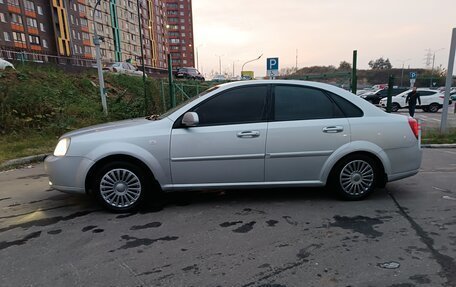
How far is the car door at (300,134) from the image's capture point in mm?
4270

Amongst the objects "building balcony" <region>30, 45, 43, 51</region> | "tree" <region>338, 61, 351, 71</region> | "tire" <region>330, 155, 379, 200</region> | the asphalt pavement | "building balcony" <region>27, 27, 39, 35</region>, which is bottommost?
the asphalt pavement

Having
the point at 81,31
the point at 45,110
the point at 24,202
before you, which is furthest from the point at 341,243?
the point at 81,31

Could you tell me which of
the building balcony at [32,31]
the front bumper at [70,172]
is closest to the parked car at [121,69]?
the front bumper at [70,172]

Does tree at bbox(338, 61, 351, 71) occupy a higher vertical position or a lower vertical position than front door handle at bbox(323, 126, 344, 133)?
higher

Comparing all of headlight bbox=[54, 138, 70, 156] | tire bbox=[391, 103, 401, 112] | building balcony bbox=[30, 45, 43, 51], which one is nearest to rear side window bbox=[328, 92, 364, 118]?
headlight bbox=[54, 138, 70, 156]

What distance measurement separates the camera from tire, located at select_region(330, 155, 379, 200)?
14.5 ft

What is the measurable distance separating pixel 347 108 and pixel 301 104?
625 millimetres

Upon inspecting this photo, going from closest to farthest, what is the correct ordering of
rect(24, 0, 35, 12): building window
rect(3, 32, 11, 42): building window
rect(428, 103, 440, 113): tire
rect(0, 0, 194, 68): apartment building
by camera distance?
rect(428, 103, 440, 113): tire
rect(3, 32, 11, 42): building window
rect(0, 0, 194, 68): apartment building
rect(24, 0, 35, 12): building window

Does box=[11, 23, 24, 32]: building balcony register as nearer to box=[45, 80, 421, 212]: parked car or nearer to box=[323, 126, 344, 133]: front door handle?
box=[45, 80, 421, 212]: parked car

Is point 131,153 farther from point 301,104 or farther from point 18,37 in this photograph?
point 18,37

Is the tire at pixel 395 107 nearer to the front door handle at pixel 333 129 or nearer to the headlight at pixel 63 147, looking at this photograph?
the front door handle at pixel 333 129

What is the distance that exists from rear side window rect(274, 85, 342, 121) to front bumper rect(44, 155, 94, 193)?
2.52 meters

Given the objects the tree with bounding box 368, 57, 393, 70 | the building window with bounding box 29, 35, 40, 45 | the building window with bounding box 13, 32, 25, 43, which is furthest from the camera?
the tree with bounding box 368, 57, 393, 70

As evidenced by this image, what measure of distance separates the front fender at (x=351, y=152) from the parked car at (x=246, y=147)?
0.04 ft
